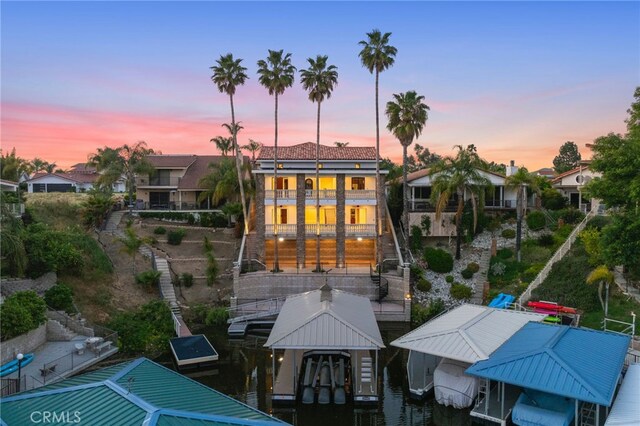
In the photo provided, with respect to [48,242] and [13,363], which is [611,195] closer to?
[13,363]

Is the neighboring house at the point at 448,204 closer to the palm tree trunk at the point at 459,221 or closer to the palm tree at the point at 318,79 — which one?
the palm tree trunk at the point at 459,221

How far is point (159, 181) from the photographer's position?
51.7 meters

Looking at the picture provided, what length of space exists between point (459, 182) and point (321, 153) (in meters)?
12.2

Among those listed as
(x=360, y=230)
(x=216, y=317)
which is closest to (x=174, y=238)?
(x=216, y=317)

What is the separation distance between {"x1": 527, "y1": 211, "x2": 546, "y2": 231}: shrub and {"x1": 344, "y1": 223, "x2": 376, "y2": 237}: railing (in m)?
14.5

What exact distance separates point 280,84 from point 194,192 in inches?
823

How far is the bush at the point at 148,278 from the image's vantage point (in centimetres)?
3312

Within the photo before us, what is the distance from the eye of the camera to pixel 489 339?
2036cm

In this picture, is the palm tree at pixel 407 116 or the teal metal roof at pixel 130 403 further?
the palm tree at pixel 407 116

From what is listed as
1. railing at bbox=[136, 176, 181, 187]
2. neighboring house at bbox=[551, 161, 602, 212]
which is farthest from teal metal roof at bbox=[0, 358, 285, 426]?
neighboring house at bbox=[551, 161, 602, 212]

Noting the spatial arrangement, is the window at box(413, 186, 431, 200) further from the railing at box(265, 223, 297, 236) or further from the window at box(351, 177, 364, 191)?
the railing at box(265, 223, 297, 236)

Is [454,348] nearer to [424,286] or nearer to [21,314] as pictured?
[424,286]

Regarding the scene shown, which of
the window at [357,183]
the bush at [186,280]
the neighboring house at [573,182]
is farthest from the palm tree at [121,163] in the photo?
the neighboring house at [573,182]

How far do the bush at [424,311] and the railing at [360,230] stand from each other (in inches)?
318
